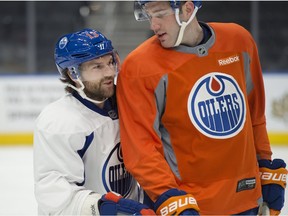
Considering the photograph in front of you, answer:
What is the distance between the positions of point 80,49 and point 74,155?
0.31m

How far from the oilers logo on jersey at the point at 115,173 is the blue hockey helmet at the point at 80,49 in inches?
10.5

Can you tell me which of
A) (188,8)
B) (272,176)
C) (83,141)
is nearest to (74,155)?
(83,141)

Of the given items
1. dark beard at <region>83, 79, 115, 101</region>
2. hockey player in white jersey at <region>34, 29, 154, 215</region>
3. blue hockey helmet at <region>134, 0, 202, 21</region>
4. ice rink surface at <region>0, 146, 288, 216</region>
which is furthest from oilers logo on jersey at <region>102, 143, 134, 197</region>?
ice rink surface at <region>0, 146, 288, 216</region>

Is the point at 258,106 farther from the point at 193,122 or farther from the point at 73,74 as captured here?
the point at 73,74

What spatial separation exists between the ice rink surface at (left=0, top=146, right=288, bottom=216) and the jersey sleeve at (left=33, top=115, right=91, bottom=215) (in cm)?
108

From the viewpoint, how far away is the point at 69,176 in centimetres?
158

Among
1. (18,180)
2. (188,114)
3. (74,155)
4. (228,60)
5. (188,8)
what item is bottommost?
(18,180)

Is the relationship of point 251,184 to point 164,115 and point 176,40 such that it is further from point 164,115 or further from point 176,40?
point 176,40

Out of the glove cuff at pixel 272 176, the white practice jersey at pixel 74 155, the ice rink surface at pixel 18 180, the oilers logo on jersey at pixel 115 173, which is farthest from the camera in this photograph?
the ice rink surface at pixel 18 180

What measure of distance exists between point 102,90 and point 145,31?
5455mm

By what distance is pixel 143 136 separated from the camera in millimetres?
1552

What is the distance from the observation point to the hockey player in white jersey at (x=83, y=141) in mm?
1555

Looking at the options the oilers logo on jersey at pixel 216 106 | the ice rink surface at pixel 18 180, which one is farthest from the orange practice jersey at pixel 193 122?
the ice rink surface at pixel 18 180

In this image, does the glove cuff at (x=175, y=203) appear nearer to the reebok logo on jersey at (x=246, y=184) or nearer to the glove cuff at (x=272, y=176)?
the reebok logo on jersey at (x=246, y=184)
